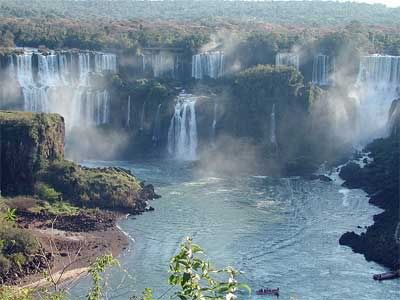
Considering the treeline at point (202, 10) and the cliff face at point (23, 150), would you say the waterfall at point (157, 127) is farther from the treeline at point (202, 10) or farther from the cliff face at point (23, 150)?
the treeline at point (202, 10)

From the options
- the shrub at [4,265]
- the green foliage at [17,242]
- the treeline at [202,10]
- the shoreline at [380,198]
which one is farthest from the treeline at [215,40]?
the treeline at [202,10]

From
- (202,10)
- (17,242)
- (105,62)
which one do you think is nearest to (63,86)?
(105,62)

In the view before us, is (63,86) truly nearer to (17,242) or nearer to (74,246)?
(74,246)

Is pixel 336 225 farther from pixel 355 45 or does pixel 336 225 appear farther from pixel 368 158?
pixel 355 45

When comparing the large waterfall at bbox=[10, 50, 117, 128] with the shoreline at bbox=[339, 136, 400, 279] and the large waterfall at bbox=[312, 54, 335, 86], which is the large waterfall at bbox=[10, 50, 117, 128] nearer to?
the large waterfall at bbox=[312, 54, 335, 86]

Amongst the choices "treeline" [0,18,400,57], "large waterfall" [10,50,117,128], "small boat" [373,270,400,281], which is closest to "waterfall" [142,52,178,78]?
"treeline" [0,18,400,57]

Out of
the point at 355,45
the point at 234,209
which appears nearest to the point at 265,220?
the point at 234,209
